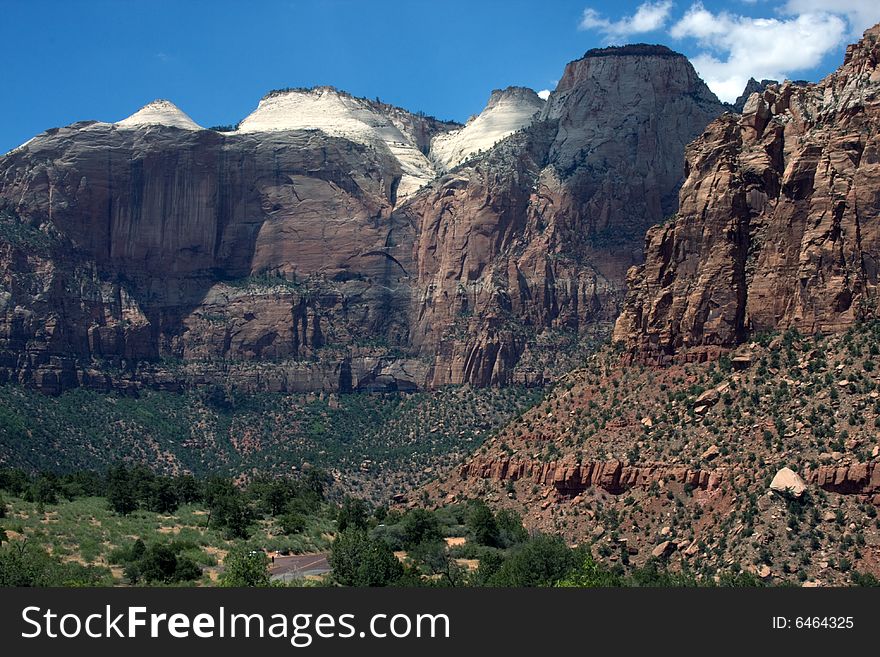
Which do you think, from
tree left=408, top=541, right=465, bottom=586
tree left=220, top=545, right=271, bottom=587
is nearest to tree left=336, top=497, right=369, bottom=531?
tree left=408, top=541, right=465, bottom=586

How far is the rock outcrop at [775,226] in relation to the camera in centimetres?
10506

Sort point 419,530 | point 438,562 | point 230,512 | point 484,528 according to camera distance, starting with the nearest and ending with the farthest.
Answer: point 438,562 → point 230,512 → point 419,530 → point 484,528

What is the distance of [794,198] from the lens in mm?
108625

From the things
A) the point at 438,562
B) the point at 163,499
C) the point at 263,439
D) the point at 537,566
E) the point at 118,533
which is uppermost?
the point at 263,439

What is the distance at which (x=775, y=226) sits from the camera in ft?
361

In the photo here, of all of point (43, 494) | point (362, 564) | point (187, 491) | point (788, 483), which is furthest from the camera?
point (187, 491)

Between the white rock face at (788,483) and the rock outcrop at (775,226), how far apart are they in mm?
17044

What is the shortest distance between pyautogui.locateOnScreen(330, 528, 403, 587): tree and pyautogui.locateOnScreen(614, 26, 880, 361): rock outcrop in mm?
41232

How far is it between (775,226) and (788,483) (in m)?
26.4

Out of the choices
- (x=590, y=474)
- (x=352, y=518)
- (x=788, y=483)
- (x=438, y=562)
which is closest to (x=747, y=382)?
(x=590, y=474)

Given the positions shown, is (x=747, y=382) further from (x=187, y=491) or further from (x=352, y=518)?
(x=187, y=491)

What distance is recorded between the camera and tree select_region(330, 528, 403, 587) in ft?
253

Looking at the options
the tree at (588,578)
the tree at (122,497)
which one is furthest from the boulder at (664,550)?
the tree at (122,497)

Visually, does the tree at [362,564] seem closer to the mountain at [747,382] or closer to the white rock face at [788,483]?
the mountain at [747,382]
